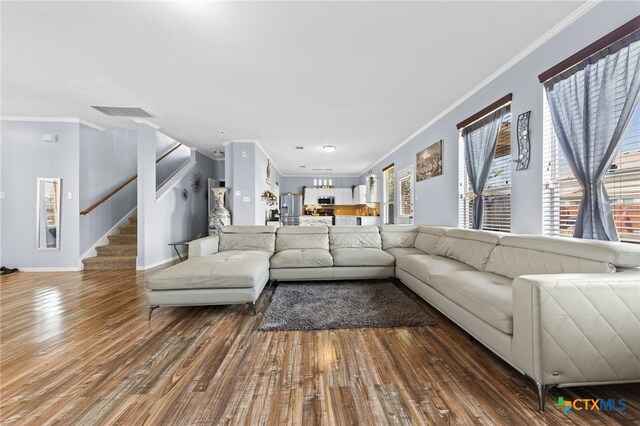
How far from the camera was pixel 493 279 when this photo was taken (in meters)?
2.21

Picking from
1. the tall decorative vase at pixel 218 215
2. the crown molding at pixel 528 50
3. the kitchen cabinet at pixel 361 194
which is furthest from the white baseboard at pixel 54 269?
the kitchen cabinet at pixel 361 194

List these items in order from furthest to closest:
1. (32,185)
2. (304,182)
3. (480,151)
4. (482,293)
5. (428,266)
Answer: (304,182), (32,185), (480,151), (428,266), (482,293)

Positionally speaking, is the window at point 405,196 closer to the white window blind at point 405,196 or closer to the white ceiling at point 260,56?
the white window blind at point 405,196

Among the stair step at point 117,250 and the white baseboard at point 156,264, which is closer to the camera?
the white baseboard at point 156,264

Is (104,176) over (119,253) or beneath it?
over

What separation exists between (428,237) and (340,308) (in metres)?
2.02

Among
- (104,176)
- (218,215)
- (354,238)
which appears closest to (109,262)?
(104,176)


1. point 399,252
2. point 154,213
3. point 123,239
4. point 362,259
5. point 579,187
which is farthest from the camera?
point 123,239

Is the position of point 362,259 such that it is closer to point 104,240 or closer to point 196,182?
point 196,182

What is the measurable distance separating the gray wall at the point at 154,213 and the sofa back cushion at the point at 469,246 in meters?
5.32

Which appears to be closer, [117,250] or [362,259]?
[362,259]

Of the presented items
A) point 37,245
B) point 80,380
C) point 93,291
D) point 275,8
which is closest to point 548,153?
point 275,8

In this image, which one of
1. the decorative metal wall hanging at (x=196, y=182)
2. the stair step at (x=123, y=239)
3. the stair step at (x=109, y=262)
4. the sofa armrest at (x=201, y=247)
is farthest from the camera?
the decorative metal wall hanging at (x=196, y=182)

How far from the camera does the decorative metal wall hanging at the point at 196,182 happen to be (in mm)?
6723
